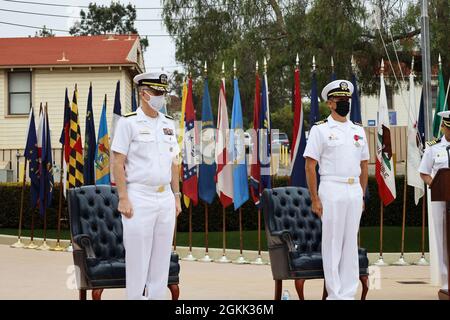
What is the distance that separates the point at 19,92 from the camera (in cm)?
2823

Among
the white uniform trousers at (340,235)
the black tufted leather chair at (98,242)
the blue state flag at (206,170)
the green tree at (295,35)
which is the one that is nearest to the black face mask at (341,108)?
the white uniform trousers at (340,235)

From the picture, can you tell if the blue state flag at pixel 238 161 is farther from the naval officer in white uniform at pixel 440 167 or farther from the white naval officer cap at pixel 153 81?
the white naval officer cap at pixel 153 81

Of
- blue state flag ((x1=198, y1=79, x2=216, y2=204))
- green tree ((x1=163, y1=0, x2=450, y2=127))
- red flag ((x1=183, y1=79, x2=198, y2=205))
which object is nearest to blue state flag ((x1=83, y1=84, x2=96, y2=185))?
red flag ((x1=183, y1=79, x2=198, y2=205))

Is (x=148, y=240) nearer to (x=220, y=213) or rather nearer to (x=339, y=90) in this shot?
(x=339, y=90)

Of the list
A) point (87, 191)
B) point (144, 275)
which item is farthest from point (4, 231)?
point (144, 275)

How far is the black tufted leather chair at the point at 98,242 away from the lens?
7.84 m

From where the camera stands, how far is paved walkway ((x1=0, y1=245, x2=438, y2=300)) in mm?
9820

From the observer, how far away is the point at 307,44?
59.7 ft

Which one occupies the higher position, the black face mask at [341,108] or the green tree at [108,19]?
the green tree at [108,19]

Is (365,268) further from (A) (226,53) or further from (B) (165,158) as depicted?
(A) (226,53)

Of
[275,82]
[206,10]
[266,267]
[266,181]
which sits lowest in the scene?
[266,267]

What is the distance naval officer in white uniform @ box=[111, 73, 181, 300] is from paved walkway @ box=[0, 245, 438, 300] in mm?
2781

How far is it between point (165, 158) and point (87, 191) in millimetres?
2262

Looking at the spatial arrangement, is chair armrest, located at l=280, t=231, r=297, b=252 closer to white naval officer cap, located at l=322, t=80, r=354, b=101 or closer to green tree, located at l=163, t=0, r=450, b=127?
white naval officer cap, located at l=322, t=80, r=354, b=101
